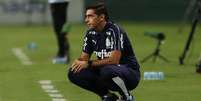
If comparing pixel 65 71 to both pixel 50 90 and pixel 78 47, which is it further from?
pixel 78 47

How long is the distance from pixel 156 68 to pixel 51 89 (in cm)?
269

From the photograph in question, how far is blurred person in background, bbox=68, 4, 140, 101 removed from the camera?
7.95 meters

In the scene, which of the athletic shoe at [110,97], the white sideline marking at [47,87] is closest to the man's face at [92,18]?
the athletic shoe at [110,97]

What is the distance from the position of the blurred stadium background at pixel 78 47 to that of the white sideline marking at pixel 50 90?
0.05 m

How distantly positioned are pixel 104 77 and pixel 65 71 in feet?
13.1

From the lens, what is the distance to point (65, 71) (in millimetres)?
11891

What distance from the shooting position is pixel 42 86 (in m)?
10.3

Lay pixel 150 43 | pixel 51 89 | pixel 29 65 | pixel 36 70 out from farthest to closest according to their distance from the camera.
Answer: pixel 150 43, pixel 29 65, pixel 36 70, pixel 51 89

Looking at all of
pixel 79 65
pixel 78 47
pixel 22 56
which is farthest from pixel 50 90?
pixel 78 47

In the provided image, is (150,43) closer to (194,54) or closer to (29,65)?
(194,54)

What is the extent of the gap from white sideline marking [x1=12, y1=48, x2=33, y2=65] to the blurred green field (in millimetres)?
88

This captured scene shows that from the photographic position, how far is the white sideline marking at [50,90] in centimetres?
924

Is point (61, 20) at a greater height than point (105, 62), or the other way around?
point (105, 62)

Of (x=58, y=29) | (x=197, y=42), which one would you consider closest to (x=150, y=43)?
(x=197, y=42)
